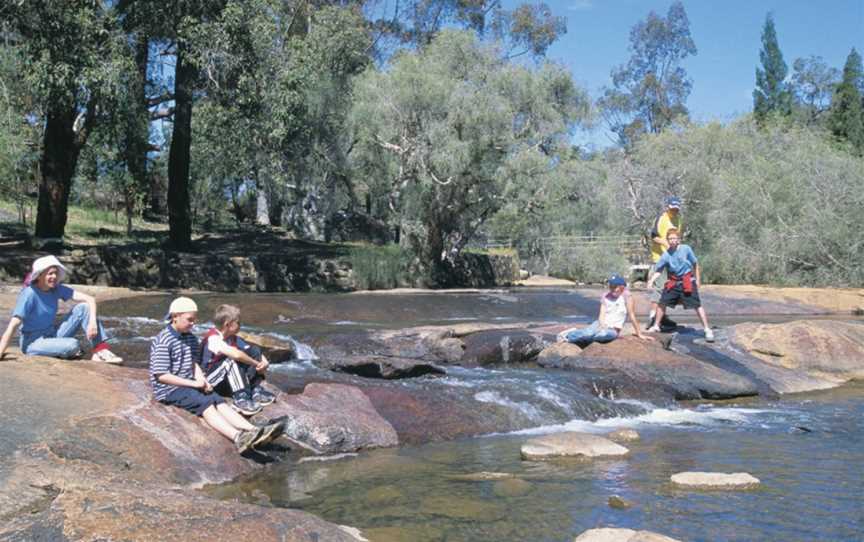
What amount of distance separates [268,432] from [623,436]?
12.1 feet

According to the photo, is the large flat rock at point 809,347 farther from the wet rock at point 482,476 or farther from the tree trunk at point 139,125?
the tree trunk at point 139,125

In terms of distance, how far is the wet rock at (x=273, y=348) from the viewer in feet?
36.9

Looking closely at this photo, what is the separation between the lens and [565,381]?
10695 mm

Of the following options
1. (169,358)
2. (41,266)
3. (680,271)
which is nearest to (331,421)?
(169,358)

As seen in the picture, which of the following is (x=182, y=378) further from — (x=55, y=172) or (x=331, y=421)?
(x=55, y=172)

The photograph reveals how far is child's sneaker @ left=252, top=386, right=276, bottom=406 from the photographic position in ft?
25.6

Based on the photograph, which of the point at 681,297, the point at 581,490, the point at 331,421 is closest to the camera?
the point at 581,490

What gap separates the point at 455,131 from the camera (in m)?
25.7

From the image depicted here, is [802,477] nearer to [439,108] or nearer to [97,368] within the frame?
[97,368]

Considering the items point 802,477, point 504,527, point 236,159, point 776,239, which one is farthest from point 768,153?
point 504,527

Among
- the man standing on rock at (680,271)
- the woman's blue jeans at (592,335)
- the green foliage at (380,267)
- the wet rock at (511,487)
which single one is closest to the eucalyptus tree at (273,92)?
the green foliage at (380,267)

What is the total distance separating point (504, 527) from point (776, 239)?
2208 cm

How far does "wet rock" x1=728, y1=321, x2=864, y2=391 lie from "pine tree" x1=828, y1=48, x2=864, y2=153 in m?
41.1

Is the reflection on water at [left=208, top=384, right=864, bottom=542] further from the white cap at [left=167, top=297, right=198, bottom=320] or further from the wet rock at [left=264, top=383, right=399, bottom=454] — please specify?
the white cap at [left=167, top=297, right=198, bottom=320]
